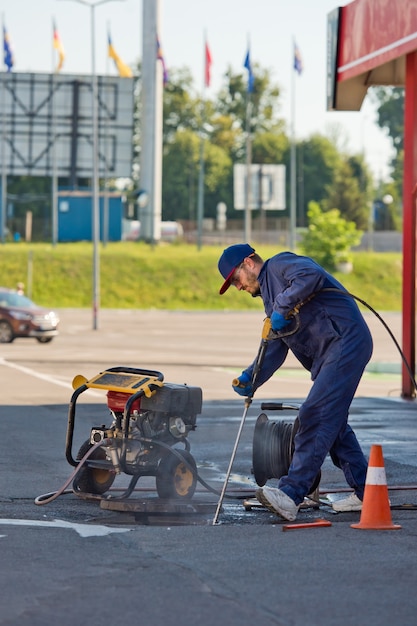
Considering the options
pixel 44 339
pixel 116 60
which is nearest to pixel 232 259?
pixel 44 339

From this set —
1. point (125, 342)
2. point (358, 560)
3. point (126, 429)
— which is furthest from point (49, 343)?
point (358, 560)

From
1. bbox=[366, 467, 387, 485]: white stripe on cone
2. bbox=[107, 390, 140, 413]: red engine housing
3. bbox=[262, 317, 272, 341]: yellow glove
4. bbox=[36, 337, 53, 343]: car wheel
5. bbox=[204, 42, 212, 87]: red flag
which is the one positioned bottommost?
bbox=[36, 337, 53, 343]: car wheel

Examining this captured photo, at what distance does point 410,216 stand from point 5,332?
18850mm

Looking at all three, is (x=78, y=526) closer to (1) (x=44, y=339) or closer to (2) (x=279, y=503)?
(2) (x=279, y=503)

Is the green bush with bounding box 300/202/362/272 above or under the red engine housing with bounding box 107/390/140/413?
under

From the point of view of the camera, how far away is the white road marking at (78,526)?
7784 mm

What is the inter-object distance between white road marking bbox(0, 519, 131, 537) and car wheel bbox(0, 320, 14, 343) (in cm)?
2806

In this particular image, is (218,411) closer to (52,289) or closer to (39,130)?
(52,289)

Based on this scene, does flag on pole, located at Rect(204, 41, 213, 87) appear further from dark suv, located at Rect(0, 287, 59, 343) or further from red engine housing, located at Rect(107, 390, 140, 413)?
red engine housing, located at Rect(107, 390, 140, 413)

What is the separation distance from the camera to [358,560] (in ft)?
22.5

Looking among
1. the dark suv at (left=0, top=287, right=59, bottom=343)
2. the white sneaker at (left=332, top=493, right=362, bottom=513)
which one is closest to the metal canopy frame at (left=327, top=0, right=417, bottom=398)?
the white sneaker at (left=332, top=493, right=362, bottom=513)

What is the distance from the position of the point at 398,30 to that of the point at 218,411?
5.94 metres

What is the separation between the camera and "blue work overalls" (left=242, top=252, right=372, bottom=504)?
27.3ft

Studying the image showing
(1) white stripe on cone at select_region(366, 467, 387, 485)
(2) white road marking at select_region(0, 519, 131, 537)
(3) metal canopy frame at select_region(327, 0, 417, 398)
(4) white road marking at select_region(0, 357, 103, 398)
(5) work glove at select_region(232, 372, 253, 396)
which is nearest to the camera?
(2) white road marking at select_region(0, 519, 131, 537)
